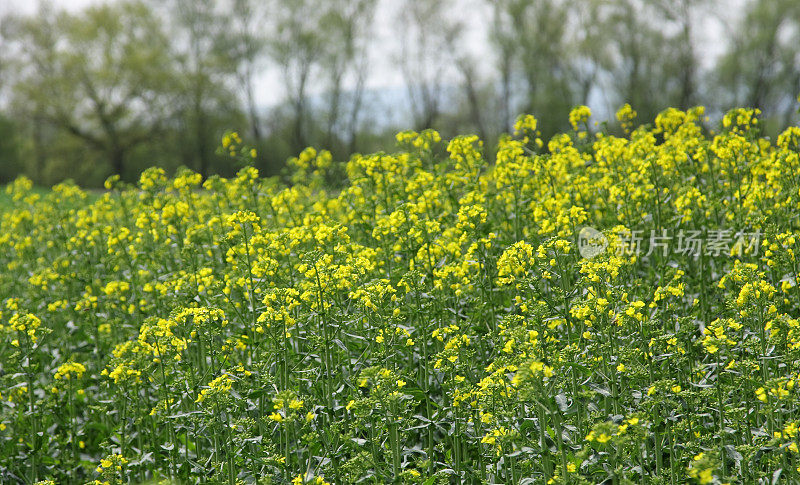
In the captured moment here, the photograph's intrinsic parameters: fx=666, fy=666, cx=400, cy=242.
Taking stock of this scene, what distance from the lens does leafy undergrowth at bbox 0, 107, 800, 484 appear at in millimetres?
4102

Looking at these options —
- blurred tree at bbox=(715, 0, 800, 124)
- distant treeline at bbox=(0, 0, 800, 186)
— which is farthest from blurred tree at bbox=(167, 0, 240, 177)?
blurred tree at bbox=(715, 0, 800, 124)

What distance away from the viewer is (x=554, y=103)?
115 ft

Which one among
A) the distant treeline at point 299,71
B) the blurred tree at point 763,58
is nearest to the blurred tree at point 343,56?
the distant treeline at point 299,71

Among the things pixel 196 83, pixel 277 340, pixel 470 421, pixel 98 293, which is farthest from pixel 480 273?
pixel 196 83

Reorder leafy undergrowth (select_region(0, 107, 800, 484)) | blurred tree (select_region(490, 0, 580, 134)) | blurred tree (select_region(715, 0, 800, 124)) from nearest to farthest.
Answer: leafy undergrowth (select_region(0, 107, 800, 484)) → blurred tree (select_region(715, 0, 800, 124)) → blurred tree (select_region(490, 0, 580, 134))

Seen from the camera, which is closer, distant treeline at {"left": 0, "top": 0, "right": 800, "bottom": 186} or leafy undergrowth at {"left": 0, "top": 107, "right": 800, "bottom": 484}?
leafy undergrowth at {"left": 0, "top": 107, "right": 800, "bottom": 484}

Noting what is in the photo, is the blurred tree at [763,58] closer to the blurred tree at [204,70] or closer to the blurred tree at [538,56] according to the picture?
the blurred tree at [538,56]

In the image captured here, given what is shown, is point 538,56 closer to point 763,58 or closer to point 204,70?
point 763,58

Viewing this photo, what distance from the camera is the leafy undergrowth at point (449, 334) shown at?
4.10m

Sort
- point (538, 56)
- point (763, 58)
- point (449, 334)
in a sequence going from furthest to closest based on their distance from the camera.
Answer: point (538, 56)
point (763, 58)
point (449, 334)

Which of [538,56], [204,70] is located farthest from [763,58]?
[204,70]

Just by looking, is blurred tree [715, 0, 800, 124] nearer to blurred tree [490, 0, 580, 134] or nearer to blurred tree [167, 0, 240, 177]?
blurred tree [490, 0, 580, 134]

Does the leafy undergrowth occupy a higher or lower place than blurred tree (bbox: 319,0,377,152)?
lower

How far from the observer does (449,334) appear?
5066 millimetres
